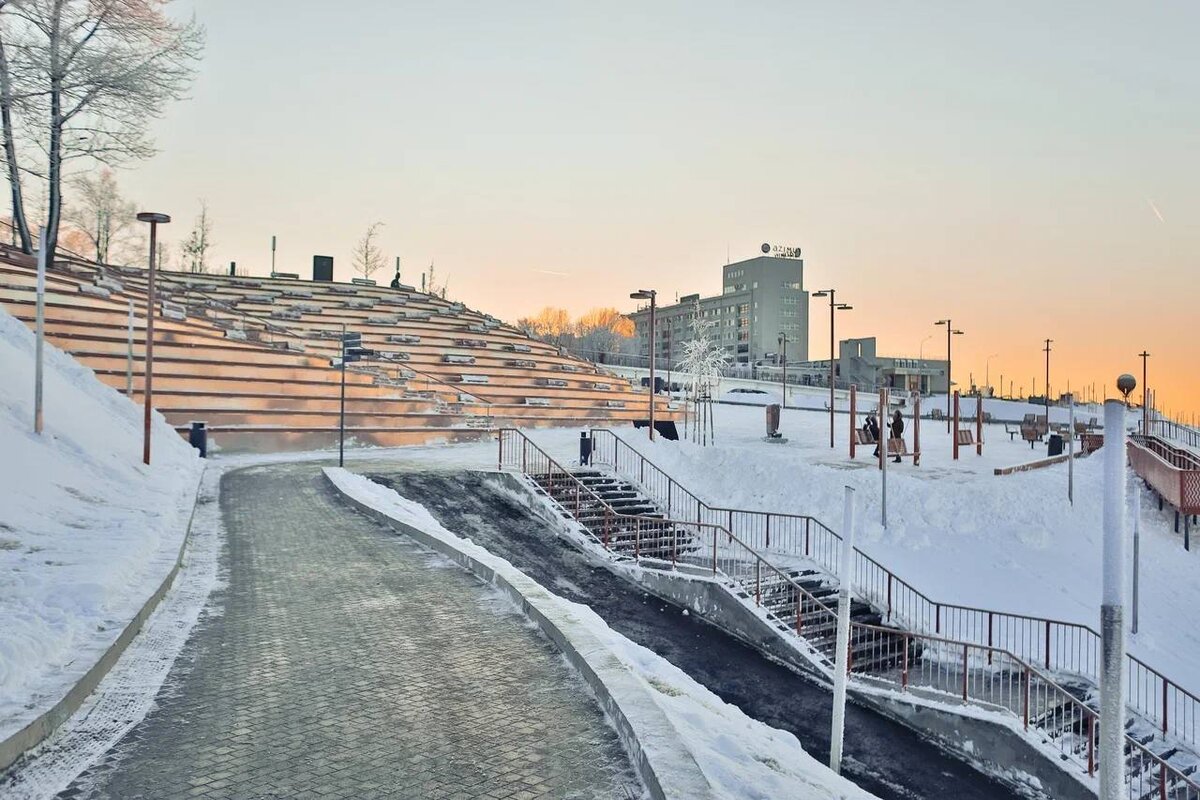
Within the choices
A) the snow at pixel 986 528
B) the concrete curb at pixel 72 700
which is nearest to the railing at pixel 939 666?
the snow at pixel 986 528

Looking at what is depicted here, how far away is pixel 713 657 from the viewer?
14.1 m

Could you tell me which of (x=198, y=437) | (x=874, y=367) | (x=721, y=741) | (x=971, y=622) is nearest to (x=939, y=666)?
(x=971, y=622)

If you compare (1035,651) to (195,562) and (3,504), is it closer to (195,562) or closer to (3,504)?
(195,562)

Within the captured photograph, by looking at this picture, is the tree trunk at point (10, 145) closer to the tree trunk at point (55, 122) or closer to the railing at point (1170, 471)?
the tree trunk at point (55, 122)

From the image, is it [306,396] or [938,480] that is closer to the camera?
[938,480]

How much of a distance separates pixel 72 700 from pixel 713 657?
10.2m

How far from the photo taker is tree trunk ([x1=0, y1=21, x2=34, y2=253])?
27.2 m

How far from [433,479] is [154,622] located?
12.7m

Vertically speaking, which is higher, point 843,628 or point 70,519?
point 70,519

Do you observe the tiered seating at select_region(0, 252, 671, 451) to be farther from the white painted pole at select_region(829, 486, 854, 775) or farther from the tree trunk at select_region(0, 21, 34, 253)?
the white painted pole at select_region(829, 486, 854, 775)

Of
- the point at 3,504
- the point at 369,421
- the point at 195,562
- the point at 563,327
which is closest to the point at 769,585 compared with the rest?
the point at 195,562

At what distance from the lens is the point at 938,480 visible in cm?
2400

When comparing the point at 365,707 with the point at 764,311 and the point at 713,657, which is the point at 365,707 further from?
the point at 764,311

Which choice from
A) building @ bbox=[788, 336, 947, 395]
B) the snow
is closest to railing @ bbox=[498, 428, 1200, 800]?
the snow
